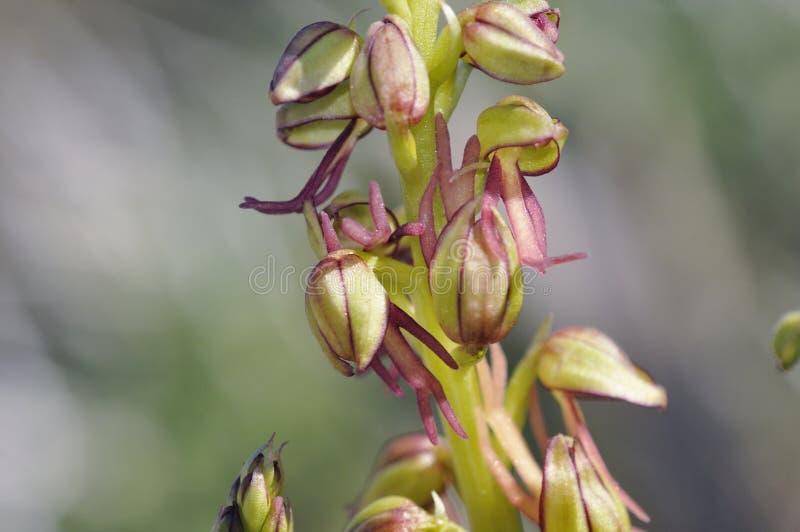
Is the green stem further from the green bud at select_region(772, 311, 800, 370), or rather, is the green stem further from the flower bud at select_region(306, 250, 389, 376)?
the green bud at select_region(772, 311, 800, 370)

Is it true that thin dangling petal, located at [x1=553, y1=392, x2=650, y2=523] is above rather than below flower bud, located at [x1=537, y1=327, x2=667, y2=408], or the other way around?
below

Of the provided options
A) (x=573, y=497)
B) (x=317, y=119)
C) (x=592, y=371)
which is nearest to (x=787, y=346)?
(x=592, y=371)

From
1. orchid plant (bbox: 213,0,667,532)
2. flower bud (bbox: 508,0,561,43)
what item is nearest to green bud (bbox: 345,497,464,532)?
orchid plant (bbox: 213,0,667,532)

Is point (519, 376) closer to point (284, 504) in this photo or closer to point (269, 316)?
point (284, 504)

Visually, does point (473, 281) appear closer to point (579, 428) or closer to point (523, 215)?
point (523, 215)

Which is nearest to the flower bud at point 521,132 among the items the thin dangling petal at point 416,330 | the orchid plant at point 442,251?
the orchid plant at point 442,251

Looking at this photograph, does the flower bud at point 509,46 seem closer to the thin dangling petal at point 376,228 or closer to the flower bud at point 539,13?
the flower bud at point 539,13
